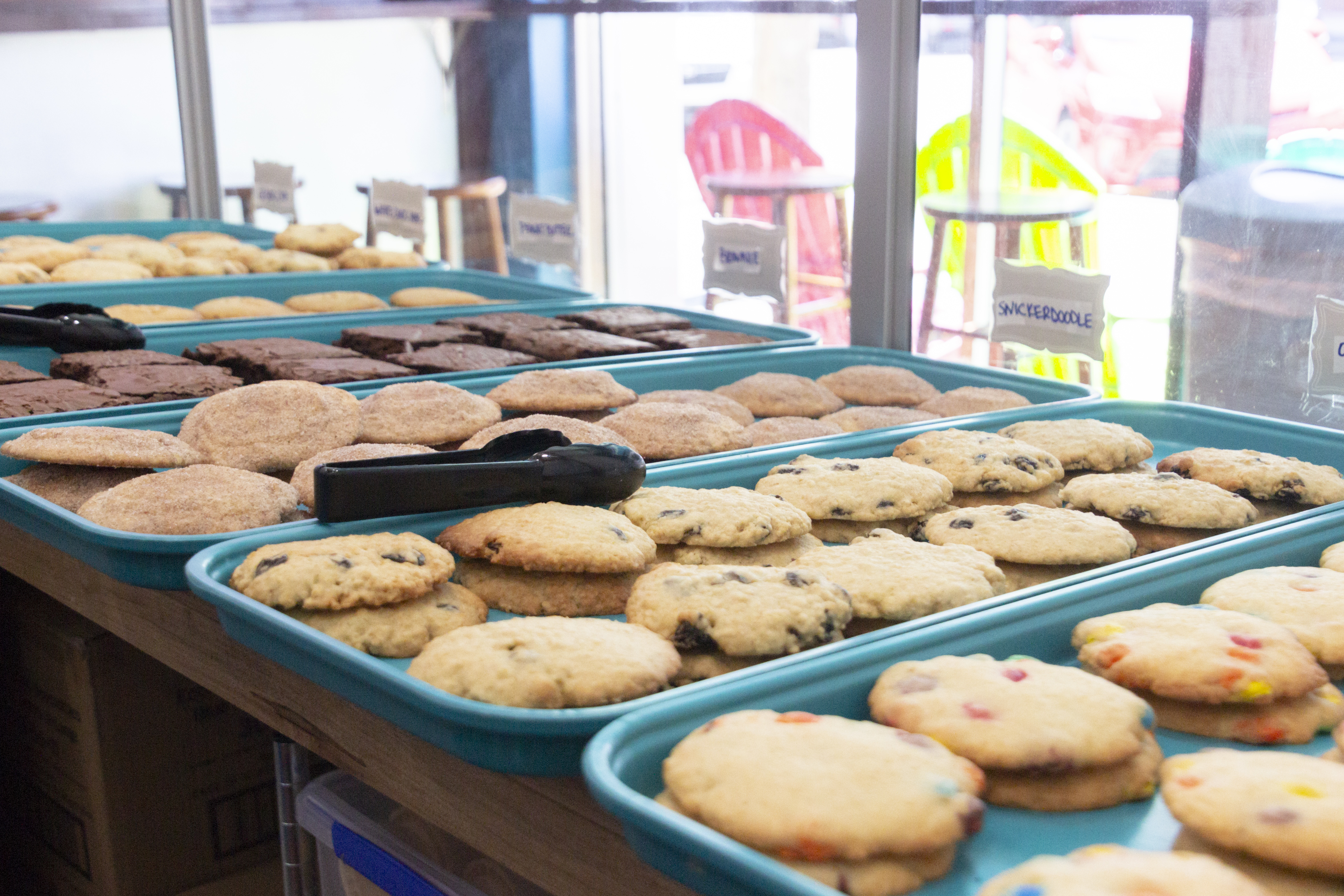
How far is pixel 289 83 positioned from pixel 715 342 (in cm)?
284

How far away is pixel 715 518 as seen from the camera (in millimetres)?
957

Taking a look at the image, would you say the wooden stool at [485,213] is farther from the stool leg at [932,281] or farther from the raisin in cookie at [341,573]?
the raisin in cookie at [341,573]

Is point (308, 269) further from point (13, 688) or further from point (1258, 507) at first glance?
point (1258, 507)

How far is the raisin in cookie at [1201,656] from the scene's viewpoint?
685 millimetres

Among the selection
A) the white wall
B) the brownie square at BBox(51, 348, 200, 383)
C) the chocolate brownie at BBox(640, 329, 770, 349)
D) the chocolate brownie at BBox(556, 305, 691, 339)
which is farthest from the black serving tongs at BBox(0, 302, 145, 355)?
the white wall

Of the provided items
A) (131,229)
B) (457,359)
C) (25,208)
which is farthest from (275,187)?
(457,359)

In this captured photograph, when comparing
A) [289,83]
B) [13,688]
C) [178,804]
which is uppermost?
[289,83]

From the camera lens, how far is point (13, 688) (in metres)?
1.63

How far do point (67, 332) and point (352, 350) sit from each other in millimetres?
415

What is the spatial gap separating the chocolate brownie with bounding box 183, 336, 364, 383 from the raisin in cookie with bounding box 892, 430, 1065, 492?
37.0 inches

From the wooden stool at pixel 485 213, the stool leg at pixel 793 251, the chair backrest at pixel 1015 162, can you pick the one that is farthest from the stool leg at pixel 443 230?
the chair backrest at pixel 1015 162

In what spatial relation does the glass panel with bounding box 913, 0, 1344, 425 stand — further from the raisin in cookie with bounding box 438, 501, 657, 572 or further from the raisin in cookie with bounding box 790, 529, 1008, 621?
the raisin in cookie with bounding box 438, 501, 657, 572

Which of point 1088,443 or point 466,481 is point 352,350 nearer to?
point 466,481

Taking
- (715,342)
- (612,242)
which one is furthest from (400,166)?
(715,342)
